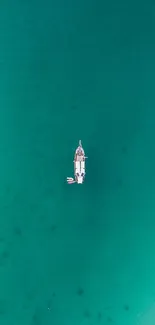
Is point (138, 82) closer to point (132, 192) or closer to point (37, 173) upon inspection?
point (132, 192)

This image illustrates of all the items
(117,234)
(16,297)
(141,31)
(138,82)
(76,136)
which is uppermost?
Answer: (141,31)

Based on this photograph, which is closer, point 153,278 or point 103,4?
point 103,4

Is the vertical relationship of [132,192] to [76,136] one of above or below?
below

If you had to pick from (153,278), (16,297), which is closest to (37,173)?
(16,297)

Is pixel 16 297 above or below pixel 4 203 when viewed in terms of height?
below

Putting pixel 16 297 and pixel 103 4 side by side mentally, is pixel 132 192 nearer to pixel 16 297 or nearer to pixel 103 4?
pixel 16 297

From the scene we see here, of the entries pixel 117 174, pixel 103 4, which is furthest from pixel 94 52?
pixel 117 174
